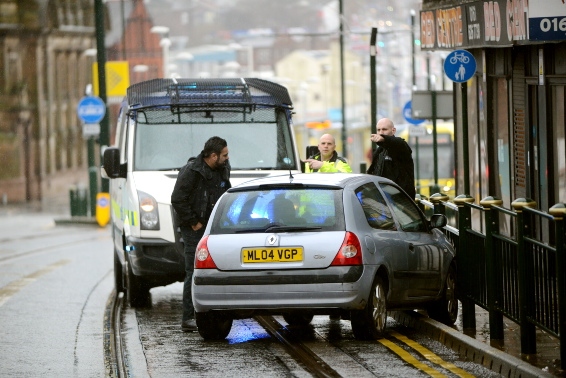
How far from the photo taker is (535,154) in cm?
1814

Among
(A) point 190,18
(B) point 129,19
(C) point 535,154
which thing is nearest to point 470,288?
(C) point 535,154

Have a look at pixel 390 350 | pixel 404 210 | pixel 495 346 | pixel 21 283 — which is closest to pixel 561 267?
pixel 495 346

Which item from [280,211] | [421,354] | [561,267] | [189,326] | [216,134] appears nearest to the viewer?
[561,267]

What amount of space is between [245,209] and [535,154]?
689 centimetres

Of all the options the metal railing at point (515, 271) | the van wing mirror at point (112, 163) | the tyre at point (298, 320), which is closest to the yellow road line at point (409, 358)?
the metal railing at point (515, 271)

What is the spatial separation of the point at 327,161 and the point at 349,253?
3745 millimetres

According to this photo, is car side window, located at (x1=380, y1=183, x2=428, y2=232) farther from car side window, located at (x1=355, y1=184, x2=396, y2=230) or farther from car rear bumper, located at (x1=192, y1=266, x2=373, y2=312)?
car rear bumper, located at (x1=192, y1=266, x2=373, y2=312)

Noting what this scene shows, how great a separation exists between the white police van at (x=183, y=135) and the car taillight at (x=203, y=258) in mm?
3324

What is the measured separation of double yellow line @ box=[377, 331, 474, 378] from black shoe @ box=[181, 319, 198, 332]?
1.84 m

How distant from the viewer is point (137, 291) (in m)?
15.7

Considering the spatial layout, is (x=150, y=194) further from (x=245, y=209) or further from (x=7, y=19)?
(x=7, y=19)

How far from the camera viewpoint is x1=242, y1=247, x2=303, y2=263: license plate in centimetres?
1174

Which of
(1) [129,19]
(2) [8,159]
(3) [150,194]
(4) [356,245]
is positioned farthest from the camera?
(1) [129,19]

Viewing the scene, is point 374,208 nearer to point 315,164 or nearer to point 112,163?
point 315,164
